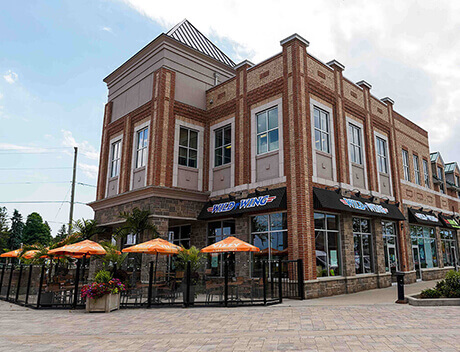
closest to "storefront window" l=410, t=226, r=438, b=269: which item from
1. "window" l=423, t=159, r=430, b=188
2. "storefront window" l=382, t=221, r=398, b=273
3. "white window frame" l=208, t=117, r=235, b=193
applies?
"storefront window" l=382, t=221, r=398, b=273

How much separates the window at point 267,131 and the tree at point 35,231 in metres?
59.4

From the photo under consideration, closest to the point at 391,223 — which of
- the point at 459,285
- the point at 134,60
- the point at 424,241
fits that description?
the point at 424,241

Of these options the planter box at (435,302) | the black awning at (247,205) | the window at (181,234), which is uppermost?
the black awning at (247,205)

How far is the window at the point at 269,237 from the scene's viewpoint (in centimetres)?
1458

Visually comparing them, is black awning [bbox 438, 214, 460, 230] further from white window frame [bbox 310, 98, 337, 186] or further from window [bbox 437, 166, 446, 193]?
white window frame [bbox 310, 98, 337, 186]

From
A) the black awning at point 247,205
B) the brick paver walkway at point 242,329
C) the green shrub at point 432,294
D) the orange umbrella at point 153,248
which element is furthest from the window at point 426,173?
the orange umbrella at point 153,248

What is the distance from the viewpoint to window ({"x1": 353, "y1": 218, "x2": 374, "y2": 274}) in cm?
1681

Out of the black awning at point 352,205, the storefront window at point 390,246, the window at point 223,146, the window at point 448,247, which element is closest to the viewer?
the black awning at point 352,205

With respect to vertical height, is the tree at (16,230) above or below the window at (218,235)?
above

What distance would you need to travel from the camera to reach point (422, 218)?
2192 centimetres

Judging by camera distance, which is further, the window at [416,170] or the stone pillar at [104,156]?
the window at [416,170]

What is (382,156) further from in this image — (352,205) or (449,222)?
(449,222)

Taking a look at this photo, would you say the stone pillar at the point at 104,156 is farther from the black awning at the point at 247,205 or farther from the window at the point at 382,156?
the window at the point at 382,156

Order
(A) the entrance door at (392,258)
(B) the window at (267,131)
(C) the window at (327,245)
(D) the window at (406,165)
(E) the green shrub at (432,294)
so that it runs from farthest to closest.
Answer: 1. (D) the window at (406,165)
2. (A) the entrance door at (392,258)
3. (B) the window at (267,131)
4. (C) the window at (327,245)
5. (E) the green shrub at (432,294)
